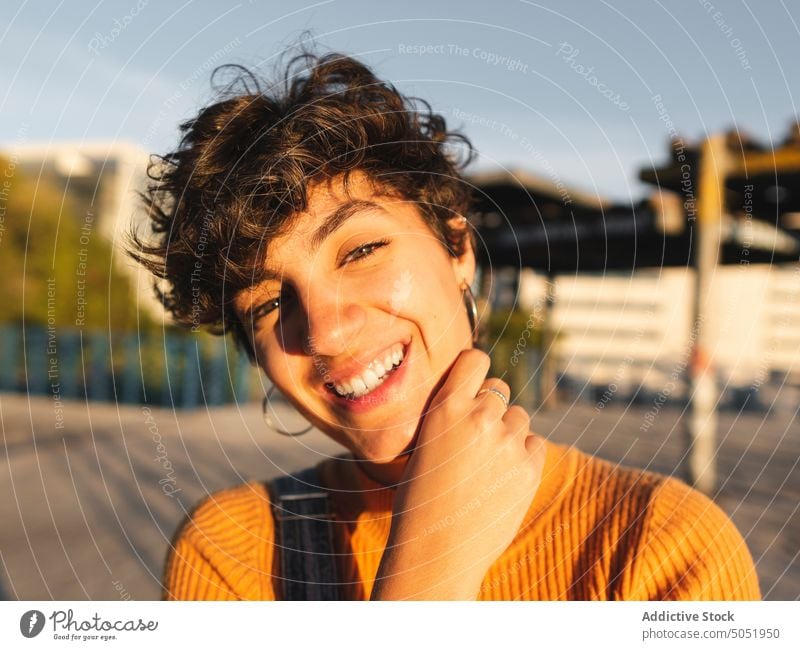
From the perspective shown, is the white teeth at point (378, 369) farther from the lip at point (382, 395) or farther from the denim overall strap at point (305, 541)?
the denim overall strap at point (305, 541)

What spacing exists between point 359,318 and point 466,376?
11cm

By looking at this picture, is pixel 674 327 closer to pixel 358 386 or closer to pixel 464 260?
pixel 464 260

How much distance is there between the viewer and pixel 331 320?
0.66 meters

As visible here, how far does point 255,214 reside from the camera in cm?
69

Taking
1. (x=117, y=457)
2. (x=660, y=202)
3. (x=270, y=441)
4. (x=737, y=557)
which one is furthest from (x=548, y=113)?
(x=117, y=457)

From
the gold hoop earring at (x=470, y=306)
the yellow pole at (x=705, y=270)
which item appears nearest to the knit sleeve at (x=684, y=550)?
the gold hoop earring at (x=470, y=306)

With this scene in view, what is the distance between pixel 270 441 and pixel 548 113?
11.2 feet

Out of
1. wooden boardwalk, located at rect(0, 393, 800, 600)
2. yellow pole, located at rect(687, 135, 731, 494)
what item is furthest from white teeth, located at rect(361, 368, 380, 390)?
yellow pole, located at rect(687, 135, 731, 494)

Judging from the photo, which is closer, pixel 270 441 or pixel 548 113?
pixel 548 113

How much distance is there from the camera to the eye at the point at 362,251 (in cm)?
67

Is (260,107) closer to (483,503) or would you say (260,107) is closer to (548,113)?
(548,113)

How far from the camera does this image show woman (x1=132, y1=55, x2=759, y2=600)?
2.02ft

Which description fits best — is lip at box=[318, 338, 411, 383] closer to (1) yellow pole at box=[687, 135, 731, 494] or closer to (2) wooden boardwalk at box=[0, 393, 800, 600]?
(2) wooden boardwalk at box=[0, 393, 800, 600]
